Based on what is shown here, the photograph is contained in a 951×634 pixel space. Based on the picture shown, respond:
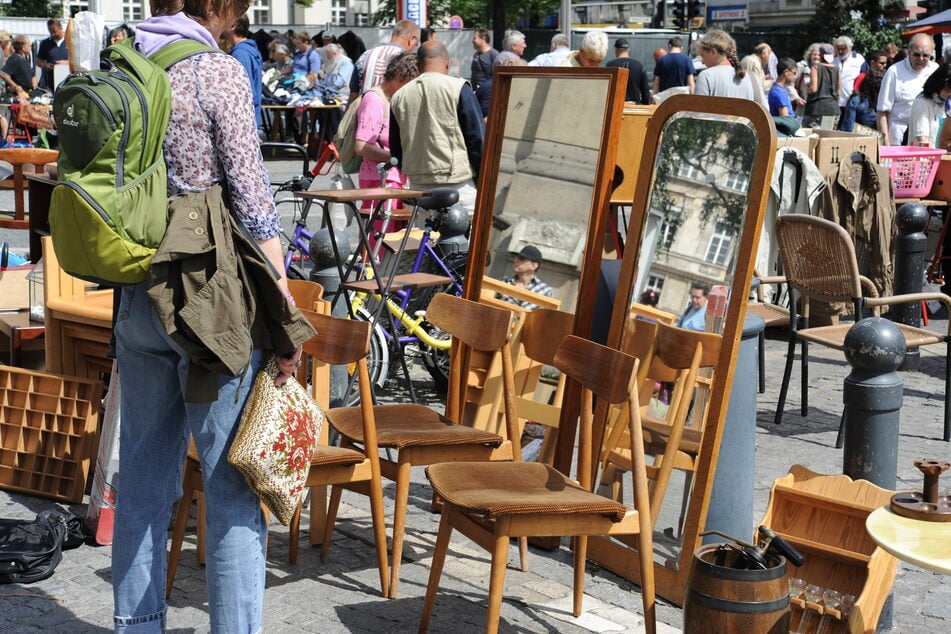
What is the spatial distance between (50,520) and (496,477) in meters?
1.80

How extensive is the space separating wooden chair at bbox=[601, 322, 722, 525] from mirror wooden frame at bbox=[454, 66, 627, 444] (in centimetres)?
34

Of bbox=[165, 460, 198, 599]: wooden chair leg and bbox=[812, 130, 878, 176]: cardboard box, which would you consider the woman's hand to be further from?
bbox=[812, 130, 878, 176]: cardboard box

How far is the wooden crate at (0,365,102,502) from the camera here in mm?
5078

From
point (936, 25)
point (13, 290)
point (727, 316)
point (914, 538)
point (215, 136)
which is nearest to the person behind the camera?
point (914, 538)

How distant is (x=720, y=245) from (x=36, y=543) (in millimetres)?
2585

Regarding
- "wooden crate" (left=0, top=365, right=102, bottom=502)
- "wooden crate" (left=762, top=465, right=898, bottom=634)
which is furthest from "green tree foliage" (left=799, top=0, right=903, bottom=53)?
"wooden crate" (left=762, top=465, right=898, bottom=634)

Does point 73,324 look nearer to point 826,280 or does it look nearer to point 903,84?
point 826,280

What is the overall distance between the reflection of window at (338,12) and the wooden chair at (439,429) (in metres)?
59.4

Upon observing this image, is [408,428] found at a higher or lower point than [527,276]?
lower

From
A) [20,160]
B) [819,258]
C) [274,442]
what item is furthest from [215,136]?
[20,160]

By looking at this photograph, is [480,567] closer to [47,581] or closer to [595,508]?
[595,508]

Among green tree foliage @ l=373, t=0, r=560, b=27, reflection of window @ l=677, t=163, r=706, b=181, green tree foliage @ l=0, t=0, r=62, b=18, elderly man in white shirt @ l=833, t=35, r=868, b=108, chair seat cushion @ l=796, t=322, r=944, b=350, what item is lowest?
chair seat cushion @ l=796, t=322, r=944, b=350

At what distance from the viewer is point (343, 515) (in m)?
4.94

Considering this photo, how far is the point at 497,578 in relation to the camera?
3467 millimetres
